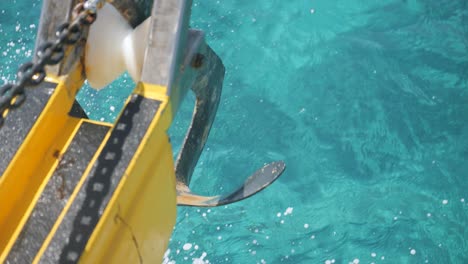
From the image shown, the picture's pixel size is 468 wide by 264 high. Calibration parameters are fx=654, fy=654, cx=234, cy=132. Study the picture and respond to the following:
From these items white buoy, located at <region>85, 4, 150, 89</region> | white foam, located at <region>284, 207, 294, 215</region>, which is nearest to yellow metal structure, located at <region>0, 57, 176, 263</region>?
white buoy, located at <region>85, 4, 150, 89</region>

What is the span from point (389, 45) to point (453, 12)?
68 cm

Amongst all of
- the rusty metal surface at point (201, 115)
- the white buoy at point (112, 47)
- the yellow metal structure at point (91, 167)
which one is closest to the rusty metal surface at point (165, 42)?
the yellow metal structure at point (91, 167)

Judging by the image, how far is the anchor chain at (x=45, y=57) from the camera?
58.3 inches

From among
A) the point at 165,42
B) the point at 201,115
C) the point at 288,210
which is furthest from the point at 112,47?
the point at 288,210

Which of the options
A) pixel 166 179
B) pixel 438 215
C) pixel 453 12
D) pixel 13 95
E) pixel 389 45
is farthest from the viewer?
pixel 453 12

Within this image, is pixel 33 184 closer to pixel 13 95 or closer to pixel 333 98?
pixel 13 95

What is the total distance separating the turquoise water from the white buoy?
171cm

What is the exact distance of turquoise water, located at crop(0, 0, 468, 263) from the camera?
355 cm

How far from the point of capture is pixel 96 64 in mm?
1929

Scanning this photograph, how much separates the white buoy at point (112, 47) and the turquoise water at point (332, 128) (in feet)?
5.61

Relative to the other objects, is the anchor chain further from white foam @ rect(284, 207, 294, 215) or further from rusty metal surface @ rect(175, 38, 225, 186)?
white foam @ rect(284, 207, 294, 215)

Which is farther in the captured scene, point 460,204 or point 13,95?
point 460,204

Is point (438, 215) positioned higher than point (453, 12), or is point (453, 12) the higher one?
A: point (453, 12)

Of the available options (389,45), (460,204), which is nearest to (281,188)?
(460,204)
